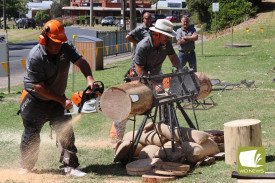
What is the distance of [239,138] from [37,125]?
2657mm

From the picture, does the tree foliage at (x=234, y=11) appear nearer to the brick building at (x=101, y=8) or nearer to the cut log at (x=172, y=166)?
the cut log at (x=172, y=166)

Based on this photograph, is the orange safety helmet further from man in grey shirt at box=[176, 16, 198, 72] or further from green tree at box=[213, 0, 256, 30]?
green tree at box=[213, 0, 256, 30]

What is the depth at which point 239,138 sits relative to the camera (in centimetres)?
633

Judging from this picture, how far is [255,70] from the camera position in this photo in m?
18.5

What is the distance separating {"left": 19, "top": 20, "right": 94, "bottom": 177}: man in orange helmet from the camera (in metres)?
5.95

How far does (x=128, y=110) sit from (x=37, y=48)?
4.53ft

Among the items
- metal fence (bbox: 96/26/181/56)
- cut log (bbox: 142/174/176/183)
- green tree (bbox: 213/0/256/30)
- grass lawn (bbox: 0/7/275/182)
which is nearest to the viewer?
cut log (bbox: 142/174/176/183)

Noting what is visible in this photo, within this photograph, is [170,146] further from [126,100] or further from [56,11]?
[56,11]

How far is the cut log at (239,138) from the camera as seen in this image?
6.32 m

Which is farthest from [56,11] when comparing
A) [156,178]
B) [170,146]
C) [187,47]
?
[156,178]

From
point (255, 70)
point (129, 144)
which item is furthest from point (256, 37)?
point (129, 144)

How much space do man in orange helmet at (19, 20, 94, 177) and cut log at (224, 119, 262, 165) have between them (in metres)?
1.94

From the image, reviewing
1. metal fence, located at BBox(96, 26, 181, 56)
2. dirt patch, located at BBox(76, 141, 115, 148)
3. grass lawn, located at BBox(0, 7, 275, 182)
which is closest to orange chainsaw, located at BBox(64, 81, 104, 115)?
grass lawn, located at BBox(0, 7, 275, 182)

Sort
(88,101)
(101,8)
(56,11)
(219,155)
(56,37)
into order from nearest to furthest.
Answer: (56,37)
(88,101)
(219,155)
(101,8)
(56,11)
